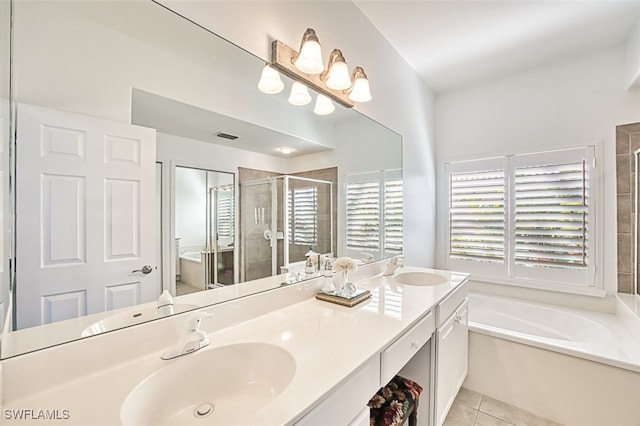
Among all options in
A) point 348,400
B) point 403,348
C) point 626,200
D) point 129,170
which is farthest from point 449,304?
point 626,200

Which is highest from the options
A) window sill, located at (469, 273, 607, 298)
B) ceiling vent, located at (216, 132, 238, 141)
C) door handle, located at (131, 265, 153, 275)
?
ceiling vent, located at (216, 132, 238, 141)

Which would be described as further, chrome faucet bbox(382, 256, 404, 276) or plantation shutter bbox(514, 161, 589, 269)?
plantation shutter bbox(514, 161, 589, 269)

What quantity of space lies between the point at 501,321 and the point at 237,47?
9.94ft

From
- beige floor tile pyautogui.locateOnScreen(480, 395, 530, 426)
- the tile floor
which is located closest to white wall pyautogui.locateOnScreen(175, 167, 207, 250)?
the tile floor

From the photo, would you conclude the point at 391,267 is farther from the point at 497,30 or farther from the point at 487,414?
the point at 497,30

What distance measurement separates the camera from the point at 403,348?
1.11 meters

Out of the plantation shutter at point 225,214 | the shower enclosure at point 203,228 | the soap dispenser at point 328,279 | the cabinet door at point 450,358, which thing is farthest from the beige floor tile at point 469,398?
the plantation shutter at point 225,214

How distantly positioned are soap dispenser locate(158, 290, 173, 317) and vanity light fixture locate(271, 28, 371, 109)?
110 cm

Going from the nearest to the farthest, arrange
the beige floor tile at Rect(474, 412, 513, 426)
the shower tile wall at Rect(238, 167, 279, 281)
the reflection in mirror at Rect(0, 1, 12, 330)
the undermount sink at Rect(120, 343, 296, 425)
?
1. the reflection in mirror at Rect(0, 1, 12, 330)
2. the undermount sink at Rect(120, 343, 296, 425)
3. the shower tile wall at Rect(238, 167, 279, 281)
4. the beige floor tile at Rect(474, 412, 513, 426)

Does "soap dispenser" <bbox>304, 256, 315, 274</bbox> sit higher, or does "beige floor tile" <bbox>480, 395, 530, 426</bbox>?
"soap dispenser" <bbox>304, 256, 315, 274</bbox>

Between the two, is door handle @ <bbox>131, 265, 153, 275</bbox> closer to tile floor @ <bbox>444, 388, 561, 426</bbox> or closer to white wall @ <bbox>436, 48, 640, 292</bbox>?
tile floor @ <bbox>444, 388, 561, 426</bbox>

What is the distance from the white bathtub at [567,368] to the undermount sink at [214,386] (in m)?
1.79

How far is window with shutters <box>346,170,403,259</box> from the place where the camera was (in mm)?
1975

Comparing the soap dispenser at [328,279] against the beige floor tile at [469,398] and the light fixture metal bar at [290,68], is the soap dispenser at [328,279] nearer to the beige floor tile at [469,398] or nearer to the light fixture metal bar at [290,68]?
the light fixture metal bar at [290,68]
